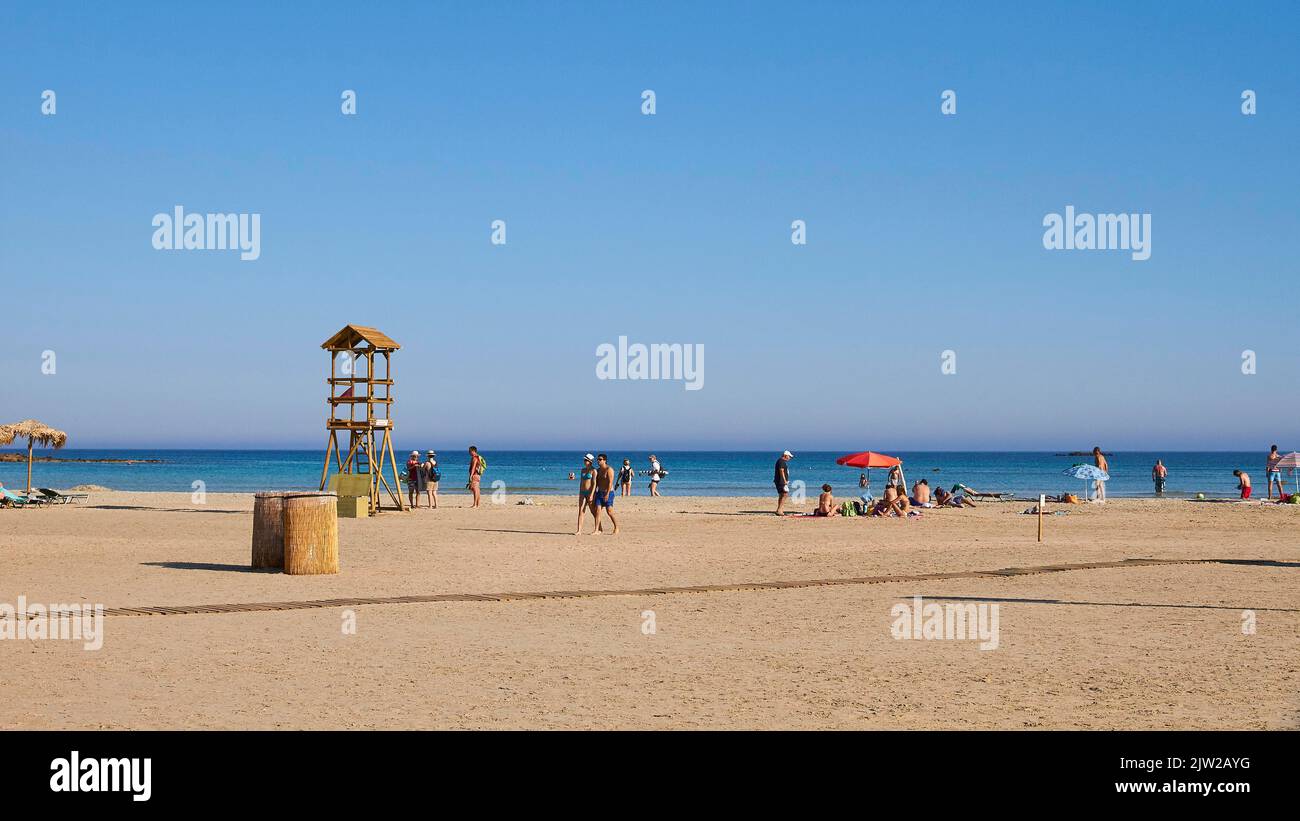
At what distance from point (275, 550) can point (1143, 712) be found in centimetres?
1198

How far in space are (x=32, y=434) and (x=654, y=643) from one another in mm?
36554

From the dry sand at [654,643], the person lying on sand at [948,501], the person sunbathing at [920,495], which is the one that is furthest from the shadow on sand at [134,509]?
the person lying on sand at [948,501]

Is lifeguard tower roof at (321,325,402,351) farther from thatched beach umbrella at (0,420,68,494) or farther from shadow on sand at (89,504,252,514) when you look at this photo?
thatched beach umbrella at (0,420,68,494)

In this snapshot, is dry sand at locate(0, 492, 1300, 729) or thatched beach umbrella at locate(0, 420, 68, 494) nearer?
dry sand at locate(0, 492, 1300, 729)

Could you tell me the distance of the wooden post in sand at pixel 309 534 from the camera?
16.2 meters

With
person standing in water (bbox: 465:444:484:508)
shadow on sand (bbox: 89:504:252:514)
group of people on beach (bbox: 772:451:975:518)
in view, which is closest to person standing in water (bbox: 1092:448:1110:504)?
group of people on beach (bbox: 772:451:975:518)

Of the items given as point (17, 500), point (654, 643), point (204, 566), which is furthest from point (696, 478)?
point (654, 643)

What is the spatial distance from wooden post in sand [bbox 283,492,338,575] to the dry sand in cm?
40

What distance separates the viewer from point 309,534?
16234 millimetres

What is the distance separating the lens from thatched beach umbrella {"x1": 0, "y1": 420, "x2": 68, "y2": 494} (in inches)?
1564

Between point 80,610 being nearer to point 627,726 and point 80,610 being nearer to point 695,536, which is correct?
point 627,726

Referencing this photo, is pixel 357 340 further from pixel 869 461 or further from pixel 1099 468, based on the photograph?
pixel 1099 468

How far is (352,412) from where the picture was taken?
3050cm
